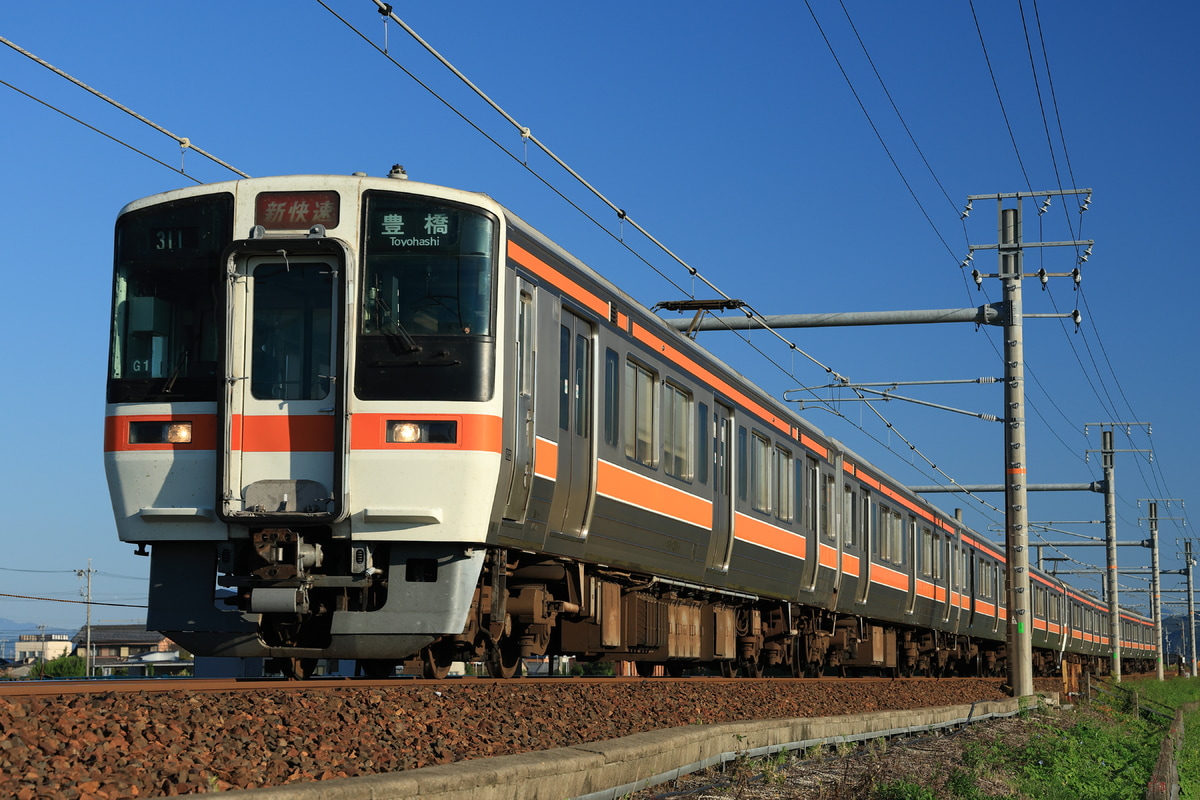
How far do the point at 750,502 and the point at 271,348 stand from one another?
7.67m

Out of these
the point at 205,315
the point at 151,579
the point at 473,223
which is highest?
the point at 473,223

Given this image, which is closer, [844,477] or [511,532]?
[511,532]

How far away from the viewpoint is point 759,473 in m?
16.1

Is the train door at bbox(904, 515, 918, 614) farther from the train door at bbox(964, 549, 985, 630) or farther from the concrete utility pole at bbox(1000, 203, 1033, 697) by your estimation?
the train door at bbox(964, 549, 985, 630)

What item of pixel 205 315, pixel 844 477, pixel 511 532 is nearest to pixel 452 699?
pixel 511 532

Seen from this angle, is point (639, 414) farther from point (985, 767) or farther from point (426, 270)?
point (985, 767)

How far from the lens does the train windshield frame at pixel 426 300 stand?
28.9ft

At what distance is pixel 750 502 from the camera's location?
15.5 metres

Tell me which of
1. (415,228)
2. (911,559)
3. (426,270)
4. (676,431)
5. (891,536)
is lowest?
(911,559)

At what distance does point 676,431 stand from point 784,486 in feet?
15.0

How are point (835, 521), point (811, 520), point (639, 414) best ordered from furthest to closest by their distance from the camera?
point (835, 521)
point (811, 520)
point (639, 414)

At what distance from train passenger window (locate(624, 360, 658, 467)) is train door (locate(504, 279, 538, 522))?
2143 millimetres

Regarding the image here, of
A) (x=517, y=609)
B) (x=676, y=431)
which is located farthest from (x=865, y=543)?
(x=517, y=609)

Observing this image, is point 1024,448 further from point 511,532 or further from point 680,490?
point 511,532
